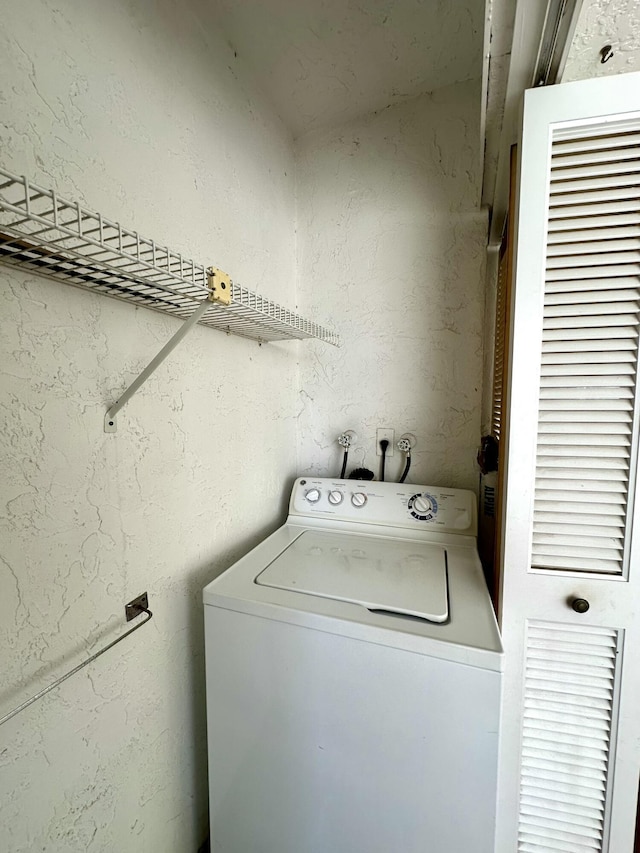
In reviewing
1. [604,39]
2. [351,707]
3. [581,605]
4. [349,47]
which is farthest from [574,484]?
[349,47]

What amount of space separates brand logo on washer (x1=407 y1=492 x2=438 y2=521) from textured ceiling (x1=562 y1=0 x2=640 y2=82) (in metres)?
1.15

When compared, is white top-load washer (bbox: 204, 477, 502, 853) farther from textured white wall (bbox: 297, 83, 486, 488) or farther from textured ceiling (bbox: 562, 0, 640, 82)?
textured ceiling (bbox: 562, 0, 640, 82)

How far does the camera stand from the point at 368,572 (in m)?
1.03

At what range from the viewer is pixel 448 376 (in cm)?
146

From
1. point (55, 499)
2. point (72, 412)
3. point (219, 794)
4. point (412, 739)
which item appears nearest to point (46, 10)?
point (72, 412)

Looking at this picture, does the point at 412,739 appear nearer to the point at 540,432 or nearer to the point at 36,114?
the point at 540,432

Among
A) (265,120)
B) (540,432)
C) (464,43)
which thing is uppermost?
(464,43)

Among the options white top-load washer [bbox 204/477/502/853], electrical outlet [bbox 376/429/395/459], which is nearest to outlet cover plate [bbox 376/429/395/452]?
electrical outlet [bbox 376/429/395/459]

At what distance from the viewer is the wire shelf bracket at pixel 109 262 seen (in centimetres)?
45

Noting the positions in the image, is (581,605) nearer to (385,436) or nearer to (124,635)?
(385,436)

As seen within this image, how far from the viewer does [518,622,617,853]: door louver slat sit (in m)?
0.85

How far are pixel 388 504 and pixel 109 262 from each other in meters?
1.10

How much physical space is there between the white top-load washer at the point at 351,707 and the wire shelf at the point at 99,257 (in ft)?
2.31

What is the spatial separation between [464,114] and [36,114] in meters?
1.41
